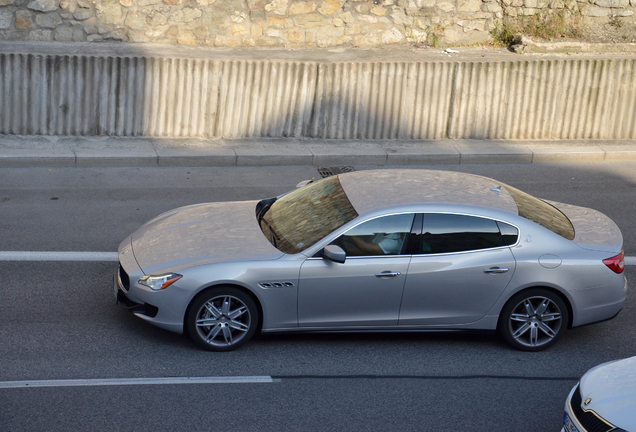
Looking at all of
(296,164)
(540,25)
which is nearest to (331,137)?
(296,164)

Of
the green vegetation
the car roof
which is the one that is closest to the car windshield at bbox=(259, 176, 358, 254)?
the car roof

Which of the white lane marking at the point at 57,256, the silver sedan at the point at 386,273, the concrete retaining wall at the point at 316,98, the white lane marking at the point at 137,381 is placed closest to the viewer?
the white lane marking at the point at 137,381

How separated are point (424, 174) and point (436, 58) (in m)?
7.63

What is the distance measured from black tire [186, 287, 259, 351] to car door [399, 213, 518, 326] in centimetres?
139

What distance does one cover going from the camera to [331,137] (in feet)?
46.1

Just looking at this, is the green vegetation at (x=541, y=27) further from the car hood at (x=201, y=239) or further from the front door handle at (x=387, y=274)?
the front door handle at (x=387, y=274)

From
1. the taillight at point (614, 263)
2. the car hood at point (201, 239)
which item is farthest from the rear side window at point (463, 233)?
the car hood at point (201, 239)

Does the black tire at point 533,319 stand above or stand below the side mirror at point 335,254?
below

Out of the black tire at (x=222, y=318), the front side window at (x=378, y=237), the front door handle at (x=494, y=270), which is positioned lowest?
the black tire at (x=222, y=318)

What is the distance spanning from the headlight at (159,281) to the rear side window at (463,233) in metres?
2.24

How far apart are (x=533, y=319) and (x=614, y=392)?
2.09 metres

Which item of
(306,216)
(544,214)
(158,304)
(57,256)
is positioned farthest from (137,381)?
(544,214)

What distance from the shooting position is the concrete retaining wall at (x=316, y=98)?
13.1m

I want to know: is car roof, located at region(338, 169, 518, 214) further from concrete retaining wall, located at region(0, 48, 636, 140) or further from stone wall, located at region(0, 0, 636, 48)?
stone wall, located at region(0, 0, 636, 48)
